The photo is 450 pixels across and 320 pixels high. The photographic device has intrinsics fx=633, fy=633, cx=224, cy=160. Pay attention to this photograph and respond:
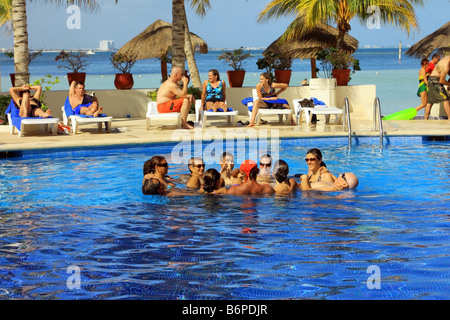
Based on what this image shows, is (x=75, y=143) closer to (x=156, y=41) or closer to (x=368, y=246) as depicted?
(x=368, y=246)

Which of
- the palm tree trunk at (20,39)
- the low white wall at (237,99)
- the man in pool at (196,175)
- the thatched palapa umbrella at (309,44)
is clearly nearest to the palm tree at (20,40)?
the palm tree trunk at (20,39)

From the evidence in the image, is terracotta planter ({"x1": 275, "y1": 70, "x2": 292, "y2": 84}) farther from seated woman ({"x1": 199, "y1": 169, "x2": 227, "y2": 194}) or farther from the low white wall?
seated woman ({"x1": 199, "y1": 169, "x2": 227, "y2": 194})

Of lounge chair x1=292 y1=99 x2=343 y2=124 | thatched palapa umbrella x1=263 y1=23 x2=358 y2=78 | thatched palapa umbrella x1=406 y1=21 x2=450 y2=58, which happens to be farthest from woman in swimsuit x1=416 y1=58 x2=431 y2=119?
thatched palapa umbrella x1=406 y1=21 x2=450 y2=58

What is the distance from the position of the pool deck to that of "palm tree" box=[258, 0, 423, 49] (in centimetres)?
449

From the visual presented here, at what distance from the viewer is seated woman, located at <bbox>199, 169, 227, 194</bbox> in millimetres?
7895

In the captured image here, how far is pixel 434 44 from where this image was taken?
23.0m

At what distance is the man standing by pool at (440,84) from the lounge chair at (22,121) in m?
8.96

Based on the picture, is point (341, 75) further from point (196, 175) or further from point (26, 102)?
point (196, 175)

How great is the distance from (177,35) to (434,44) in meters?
11.7


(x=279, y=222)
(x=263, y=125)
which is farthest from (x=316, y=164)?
(x=263, y=125)

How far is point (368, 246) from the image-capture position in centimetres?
595

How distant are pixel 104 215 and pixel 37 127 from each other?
251 inches

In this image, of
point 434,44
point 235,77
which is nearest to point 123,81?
point 235,77
